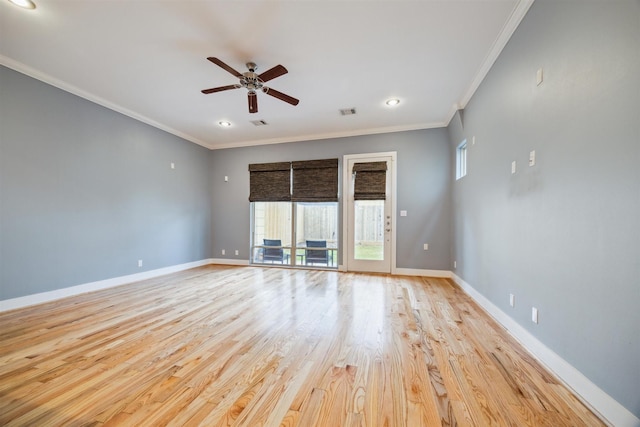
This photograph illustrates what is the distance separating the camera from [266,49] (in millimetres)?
2670

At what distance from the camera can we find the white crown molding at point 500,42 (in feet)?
6.80

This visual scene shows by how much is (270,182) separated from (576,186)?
16.5ft

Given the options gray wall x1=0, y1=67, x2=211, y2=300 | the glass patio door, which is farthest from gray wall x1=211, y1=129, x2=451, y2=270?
gray wall x1=0, y1=67, x2=211, y2=300

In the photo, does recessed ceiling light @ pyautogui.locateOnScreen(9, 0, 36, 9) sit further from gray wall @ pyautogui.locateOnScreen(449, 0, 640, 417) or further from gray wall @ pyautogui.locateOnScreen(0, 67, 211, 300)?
gray wall @ pyautogui.locateOnScreen(449, 0, 640, 417)

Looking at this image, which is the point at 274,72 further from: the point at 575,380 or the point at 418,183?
the point at 575,380

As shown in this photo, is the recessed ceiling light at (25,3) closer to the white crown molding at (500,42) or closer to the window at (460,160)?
the white crown molding at (500,42)

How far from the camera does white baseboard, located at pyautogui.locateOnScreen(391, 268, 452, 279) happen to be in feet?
15.2

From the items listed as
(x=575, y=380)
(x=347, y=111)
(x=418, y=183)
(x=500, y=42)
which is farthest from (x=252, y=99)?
(x=575, y=380)

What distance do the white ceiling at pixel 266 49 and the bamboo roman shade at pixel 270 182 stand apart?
165 cm

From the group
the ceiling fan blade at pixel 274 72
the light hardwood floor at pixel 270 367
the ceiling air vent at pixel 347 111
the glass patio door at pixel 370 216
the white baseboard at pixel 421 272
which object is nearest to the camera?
the light hardwood floor at pixel 270 367

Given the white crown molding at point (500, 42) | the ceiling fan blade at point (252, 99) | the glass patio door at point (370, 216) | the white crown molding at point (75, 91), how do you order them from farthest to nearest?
1. the glass patio door at point (370, 216)
2. the ceiling fan blade at point (252, 99)
3. the white crown molding at point (75, 91)
4. the white crown molding at point (500, 42)

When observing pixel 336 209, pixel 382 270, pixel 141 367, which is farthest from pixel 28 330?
pixel 382 270

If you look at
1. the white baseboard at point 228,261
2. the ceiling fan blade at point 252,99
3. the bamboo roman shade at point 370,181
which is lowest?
the white baseboard at point 228,261

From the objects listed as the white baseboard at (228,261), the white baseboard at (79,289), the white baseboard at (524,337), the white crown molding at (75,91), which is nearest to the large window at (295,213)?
the white baseboard at (228,261)
